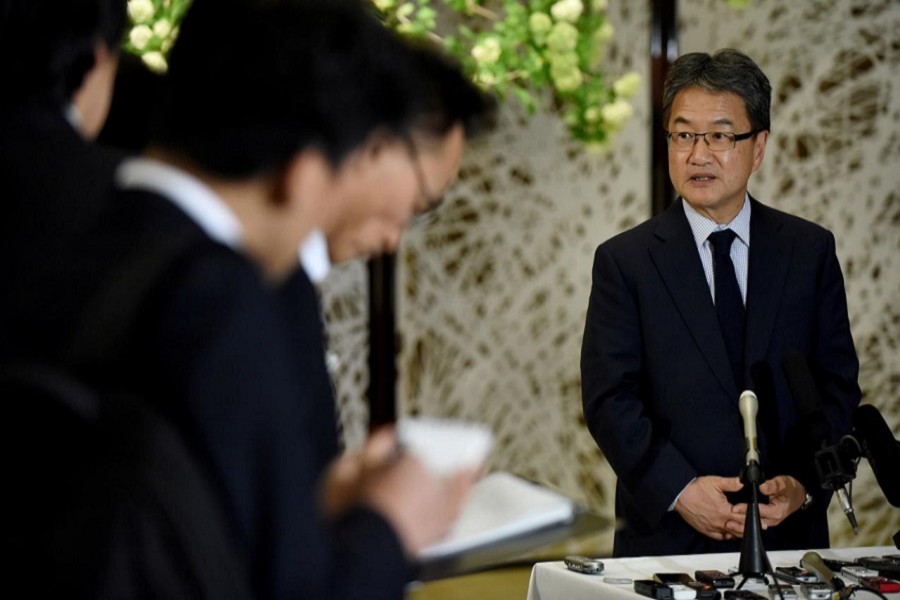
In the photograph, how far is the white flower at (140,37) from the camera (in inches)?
109

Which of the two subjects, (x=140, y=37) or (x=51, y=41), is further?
(x=140, y=37)

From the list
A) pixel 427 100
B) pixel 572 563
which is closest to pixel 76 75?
pixel 427 100

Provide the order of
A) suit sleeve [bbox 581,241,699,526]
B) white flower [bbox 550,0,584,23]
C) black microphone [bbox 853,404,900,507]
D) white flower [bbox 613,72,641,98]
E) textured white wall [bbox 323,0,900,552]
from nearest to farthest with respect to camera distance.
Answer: black microphone [bbox 853,404,900,507]
suit sleeve [bbox 581,241,699,526]
white flower [bbox 550,0,584,23]
white flower [bbox 613,72,641,98]
textured white wall [bbox 323,0,900,552]

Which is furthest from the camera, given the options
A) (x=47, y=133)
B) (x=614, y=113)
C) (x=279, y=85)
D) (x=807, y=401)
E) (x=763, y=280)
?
(x=614, y=113)

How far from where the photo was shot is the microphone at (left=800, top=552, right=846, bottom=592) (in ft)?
7.53

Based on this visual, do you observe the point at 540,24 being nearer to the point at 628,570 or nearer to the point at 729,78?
the point at 729,78

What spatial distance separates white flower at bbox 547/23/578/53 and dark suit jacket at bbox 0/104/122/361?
2.10 m

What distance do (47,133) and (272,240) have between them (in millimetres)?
353

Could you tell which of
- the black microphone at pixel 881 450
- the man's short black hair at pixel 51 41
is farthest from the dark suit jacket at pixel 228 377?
the black microphone at pixel 881 450

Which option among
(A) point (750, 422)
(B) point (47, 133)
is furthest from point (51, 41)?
(A) point (750, 422)

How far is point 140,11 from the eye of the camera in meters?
2.80

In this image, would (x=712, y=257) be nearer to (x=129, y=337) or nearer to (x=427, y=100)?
(x=427, y=100)

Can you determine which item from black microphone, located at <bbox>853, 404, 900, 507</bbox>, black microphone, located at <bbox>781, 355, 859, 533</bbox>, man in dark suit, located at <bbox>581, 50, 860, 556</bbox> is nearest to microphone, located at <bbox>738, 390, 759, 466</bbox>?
black microphone, located at <bbox>781, 355, 859, 533</bbox>

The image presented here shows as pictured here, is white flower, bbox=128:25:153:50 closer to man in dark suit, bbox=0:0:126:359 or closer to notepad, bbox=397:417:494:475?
man in dark suit, bbox=0:0:126:359
